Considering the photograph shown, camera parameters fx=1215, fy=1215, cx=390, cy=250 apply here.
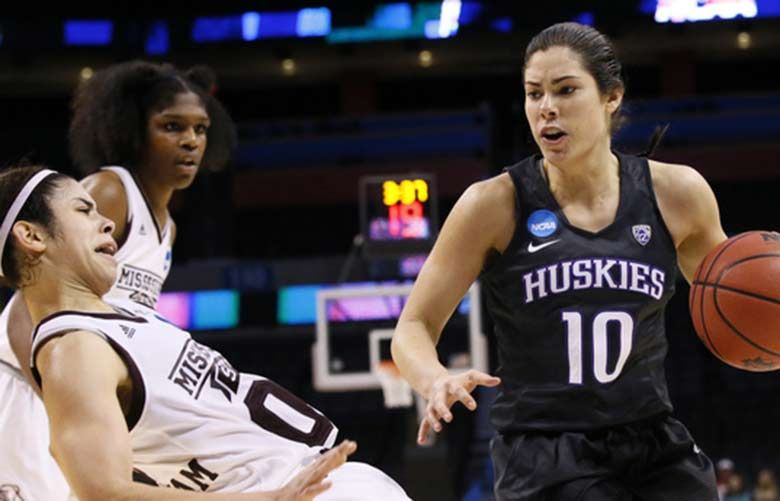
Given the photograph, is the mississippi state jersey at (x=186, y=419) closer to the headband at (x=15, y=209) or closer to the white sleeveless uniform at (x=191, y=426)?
the white sleeveless uniform at (x=191, y=426)

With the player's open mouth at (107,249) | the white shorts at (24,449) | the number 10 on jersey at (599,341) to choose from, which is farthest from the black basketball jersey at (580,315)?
the white shorts at (24,449)

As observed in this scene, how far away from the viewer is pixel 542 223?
9.56ft

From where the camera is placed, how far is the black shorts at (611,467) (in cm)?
275

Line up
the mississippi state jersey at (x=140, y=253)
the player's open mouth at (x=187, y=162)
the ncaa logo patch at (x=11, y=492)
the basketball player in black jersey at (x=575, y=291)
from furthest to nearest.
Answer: the player's open mouth at (x=187, y=162)
the mississippi state jersey at (x=140, y=253)
the ncaa logo patch at (x=11, y=492)
the basketball player in black jersey at (x=575, y=291)

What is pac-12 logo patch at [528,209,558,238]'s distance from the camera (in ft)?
9.52

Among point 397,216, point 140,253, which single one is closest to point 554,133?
point 140,253

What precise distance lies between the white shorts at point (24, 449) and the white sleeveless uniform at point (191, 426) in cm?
68

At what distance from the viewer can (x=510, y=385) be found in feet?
9.48

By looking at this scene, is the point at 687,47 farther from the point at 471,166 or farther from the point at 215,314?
the point at 215,314

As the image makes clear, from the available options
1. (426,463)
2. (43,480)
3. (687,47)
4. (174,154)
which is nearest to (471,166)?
(687,47)

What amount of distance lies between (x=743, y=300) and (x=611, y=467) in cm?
51

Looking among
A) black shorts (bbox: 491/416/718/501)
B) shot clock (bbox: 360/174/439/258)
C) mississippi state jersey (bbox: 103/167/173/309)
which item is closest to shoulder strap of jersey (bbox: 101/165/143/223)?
mississippi state jersey (bbox: 103/167/173/309)

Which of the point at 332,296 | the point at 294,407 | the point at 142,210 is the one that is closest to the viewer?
the point at 294,407

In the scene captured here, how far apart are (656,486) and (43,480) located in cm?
156
